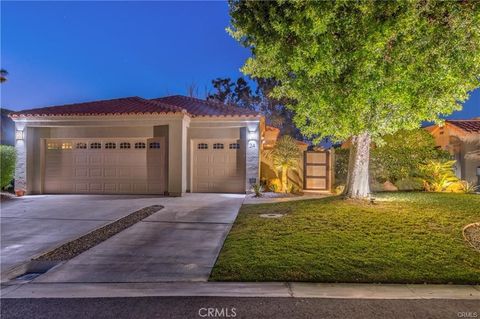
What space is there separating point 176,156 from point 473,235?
32.2 feet

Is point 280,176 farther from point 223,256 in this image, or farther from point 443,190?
point 223,256

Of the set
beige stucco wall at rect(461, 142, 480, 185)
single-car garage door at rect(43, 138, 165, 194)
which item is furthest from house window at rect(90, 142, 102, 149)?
beige stucco wall at rect(461, 142, 480, 185)

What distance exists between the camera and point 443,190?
1270cm

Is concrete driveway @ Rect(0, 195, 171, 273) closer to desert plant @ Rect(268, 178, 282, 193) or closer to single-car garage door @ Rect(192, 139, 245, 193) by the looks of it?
single-car garage door @ Rect(192, 139, 245, 193)

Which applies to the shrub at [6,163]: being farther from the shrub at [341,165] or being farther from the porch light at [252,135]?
the shrub at [341,165]

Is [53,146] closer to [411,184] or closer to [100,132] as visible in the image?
[100,132]

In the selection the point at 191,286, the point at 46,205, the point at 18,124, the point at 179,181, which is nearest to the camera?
the point at 191,286

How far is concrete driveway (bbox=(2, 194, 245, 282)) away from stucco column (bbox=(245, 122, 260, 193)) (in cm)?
256

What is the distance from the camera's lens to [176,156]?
12.7 m

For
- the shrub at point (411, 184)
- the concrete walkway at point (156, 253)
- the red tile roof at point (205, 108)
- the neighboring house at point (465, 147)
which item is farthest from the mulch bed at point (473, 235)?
the neighboring house at point (465, 147)

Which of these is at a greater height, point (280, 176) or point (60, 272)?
point (280, 176)

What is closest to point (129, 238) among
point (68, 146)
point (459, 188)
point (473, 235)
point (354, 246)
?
point (354, 246)

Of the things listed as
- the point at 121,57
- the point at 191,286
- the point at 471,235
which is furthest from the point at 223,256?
the point at 121,57

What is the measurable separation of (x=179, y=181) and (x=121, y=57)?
6765 cm
